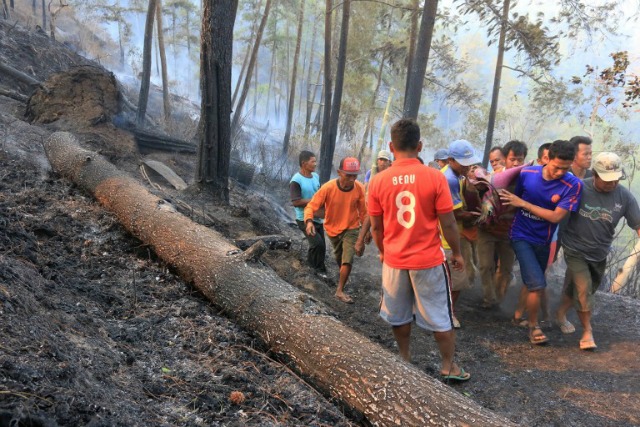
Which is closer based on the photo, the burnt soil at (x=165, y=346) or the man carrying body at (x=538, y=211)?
the burnt soil at (x=165, y=346)

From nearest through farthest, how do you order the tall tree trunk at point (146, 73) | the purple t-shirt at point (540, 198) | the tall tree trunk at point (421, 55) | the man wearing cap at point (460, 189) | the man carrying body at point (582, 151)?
the purple t-shirt at point (540, 198) → the man wearing cap at point (460, 189) → the man carrying body at point (582, 151) → the tall tree trunk at point (421, 55) → the tall tree trunk at point (146, 73)

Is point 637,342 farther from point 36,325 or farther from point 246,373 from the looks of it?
point 36,325

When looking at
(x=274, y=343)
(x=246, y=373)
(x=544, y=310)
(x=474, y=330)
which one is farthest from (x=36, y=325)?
(x=544, y=310)

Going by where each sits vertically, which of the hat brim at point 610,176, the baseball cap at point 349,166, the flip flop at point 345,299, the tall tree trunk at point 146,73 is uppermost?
the tall tree trunk at point 146,73

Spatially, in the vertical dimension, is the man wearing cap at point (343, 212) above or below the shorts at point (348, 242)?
above

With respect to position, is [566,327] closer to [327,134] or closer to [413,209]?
[413,209]

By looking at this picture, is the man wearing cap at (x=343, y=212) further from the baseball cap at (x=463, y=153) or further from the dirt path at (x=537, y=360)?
the baseball cap at (x=463, y=153)

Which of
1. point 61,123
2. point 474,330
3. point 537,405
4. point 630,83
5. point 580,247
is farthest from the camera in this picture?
point 61,123

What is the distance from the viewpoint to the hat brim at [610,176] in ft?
14.3

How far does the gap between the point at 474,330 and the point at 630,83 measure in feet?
16.2

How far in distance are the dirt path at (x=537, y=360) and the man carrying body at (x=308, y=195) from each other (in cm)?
42

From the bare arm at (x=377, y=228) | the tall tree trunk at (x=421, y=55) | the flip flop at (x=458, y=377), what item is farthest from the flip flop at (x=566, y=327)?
the tall tree trunk at (x=421, y=55)

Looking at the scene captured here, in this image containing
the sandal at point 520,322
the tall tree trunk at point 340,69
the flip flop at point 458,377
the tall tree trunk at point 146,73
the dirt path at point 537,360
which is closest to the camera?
the dirt path at point 537,360

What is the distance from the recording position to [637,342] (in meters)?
4.82
